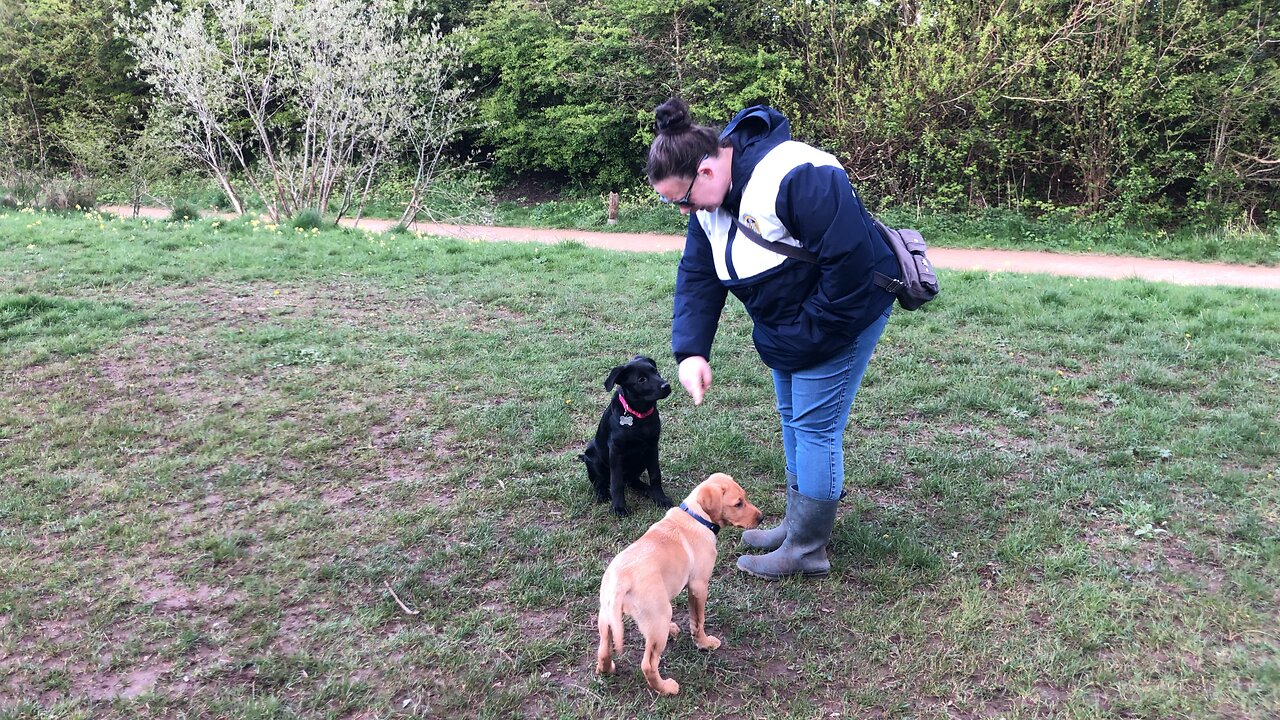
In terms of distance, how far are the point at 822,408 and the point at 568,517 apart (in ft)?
4.84

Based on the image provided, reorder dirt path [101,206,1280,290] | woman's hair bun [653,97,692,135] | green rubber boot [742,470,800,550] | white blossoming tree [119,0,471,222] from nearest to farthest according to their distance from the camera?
woman's hair bun [653,97,692,135] → green rubber boot [742,470,800,550] → dirt path [101,206,1280,290] → white blossoming tree [119,0,471,222]

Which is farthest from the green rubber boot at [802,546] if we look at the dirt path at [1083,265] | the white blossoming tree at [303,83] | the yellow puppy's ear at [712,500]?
the white blossoming tree at [303,83]

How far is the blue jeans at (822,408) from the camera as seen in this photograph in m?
3.01

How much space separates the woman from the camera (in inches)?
106

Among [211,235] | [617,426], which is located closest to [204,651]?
[617,426]

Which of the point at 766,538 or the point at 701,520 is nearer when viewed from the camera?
the point at 701,520

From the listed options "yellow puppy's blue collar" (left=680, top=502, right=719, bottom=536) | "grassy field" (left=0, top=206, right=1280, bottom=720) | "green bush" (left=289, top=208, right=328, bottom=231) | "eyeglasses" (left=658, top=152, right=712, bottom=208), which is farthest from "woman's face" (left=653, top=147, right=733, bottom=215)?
"green bush" (left=289, top=208, right=328, bottom=231)

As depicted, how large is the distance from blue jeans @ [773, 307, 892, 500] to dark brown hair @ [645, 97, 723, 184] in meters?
0.93

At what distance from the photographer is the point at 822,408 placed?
3.09m

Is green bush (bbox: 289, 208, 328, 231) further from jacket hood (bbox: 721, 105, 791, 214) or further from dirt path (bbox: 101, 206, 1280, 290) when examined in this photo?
jacket hood (bbox: 721, 105, 791, 214)

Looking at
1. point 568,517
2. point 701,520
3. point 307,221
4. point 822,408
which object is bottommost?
point 568,517

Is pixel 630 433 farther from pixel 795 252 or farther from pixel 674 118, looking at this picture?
pixel 674 118

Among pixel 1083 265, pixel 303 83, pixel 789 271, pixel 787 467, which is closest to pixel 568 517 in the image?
pixel 787 467

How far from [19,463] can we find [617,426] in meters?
3.36
